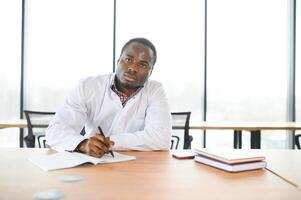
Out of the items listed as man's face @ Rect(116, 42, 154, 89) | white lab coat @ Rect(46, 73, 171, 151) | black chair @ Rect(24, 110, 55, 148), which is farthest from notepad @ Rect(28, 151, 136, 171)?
black chair @ Rect(24, 110, 55, 148)

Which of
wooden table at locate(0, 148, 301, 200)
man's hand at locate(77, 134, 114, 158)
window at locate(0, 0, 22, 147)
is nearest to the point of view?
wooden table at locate(0, 148, 301, 200)

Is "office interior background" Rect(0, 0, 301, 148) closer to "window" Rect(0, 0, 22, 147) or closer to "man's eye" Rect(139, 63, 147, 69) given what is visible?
"window" Rect(0, 0, 22, 147)

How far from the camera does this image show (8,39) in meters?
4.84

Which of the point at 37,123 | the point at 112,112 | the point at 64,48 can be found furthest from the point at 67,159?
the point at 64,48

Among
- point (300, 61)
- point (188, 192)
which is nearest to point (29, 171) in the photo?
point (188, 192)

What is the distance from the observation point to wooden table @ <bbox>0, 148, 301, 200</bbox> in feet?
3.01

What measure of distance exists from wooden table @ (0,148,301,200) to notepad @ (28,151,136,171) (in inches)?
1.4

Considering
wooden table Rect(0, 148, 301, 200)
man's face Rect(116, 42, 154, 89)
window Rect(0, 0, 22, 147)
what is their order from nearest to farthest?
wooden table Rect(0, 148, 301, 200) < man's face Rect(116, 42, 154, 89) < window Rect(0, 0, 22, 147)

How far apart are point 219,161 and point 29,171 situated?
722mm

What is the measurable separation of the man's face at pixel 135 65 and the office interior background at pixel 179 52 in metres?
2.93

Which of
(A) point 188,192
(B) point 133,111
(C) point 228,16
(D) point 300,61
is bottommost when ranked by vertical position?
(A) point 188,192

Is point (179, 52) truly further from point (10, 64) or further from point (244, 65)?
point (10, 64)

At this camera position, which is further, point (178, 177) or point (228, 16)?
point (228, 16)

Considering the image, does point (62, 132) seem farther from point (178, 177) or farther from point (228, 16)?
point (228, 16)
